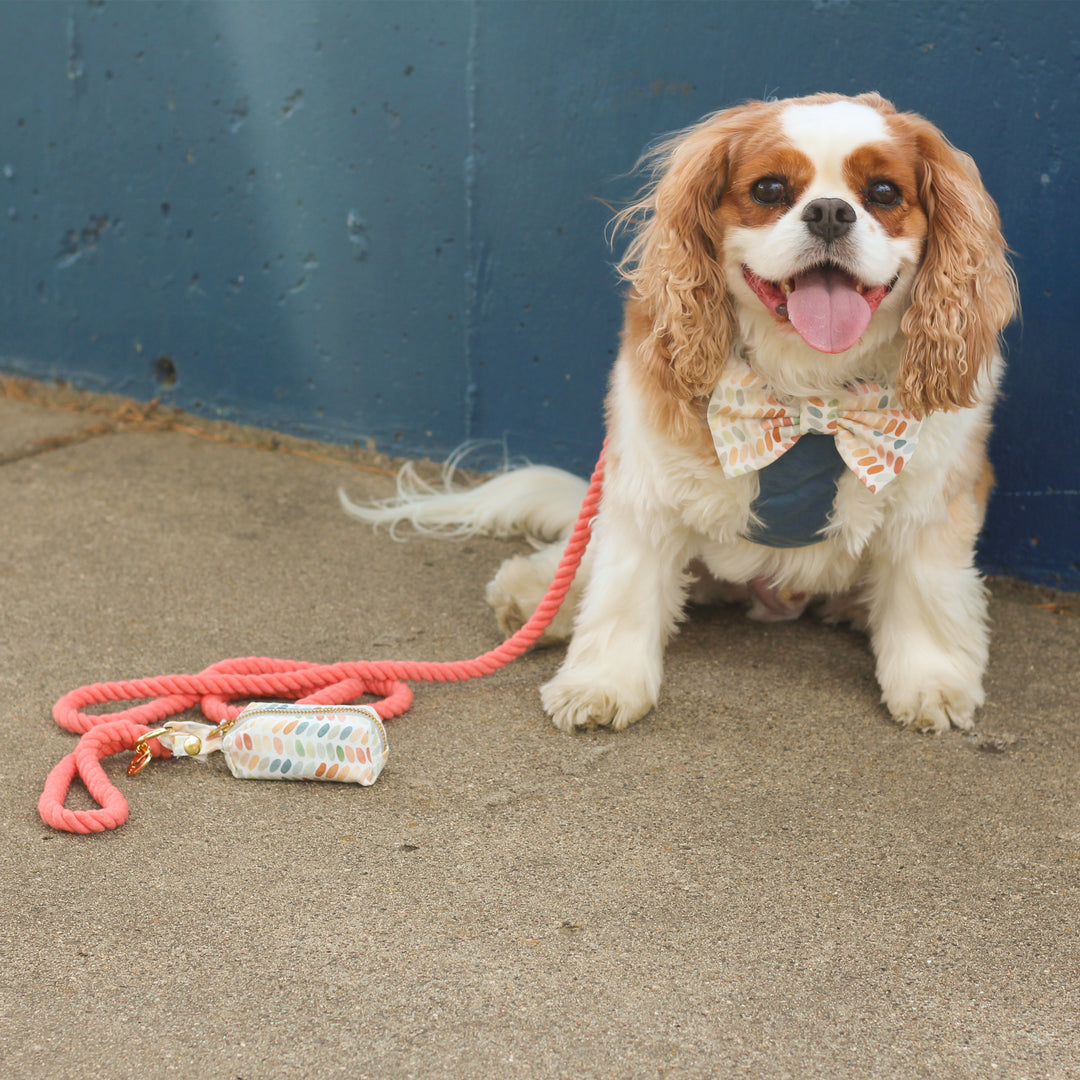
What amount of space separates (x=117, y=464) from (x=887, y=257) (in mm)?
2912

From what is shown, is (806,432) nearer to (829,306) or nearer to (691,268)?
(829,306)

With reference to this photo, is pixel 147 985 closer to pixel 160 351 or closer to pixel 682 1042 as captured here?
pixel 682 1042

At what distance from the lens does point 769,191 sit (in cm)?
223

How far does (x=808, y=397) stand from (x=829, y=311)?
0.75 ft

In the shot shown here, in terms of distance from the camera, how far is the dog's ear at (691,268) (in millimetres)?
2293

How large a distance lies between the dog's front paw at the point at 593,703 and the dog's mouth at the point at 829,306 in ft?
2.80

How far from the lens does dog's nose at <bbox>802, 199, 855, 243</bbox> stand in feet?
6.88

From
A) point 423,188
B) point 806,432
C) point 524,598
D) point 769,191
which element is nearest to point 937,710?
point 806,432

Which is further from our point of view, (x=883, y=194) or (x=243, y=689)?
(x=243, y=689)

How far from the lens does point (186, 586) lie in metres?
3.21

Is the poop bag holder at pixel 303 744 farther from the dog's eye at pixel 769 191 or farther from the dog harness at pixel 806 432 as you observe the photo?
the dog's eye at pixel 769 191

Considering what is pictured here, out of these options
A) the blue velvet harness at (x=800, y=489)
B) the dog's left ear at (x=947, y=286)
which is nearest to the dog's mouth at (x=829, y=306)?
the dog's left ear at (x=947, y=286)

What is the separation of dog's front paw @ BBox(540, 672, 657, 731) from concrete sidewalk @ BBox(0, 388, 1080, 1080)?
41mm

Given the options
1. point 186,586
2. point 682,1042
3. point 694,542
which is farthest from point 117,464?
point 682,1042
